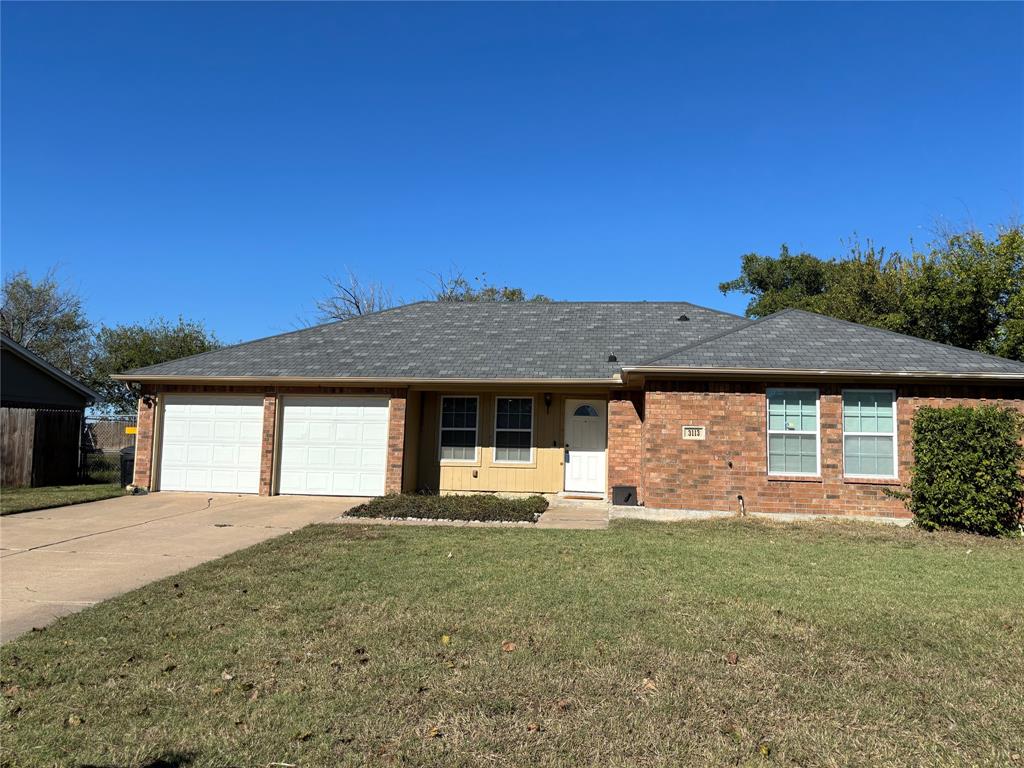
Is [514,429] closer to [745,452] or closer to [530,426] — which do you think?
[530,426]

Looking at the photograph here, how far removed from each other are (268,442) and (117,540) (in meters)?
5.26

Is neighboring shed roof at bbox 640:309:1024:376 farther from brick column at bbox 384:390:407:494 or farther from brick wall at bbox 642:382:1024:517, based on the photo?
brick column at bbox 384:390:407:494

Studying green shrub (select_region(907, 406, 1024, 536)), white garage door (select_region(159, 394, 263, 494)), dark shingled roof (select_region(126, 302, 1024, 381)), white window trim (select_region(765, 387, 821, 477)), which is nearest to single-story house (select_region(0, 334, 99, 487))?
dark shingled roof (select_region(126, 302, 1024, 381))

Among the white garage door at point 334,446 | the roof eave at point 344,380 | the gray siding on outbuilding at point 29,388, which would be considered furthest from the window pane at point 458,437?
the gray siding on outbuilding at point 29,388

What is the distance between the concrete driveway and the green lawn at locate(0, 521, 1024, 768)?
24.4 inches

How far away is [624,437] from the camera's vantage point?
45.4 feet

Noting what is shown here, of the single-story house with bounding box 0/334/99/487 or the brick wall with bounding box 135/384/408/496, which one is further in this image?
the single-story house with bounding box 0/334/99/487

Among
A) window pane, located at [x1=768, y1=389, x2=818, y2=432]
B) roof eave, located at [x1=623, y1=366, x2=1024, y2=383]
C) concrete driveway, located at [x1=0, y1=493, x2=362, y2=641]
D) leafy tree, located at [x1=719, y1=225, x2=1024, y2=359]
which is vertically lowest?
concrete driveway, located at [x1=0, y1=493, x2=362, y2=641]

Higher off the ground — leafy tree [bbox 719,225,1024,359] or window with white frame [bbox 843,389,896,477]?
leafy tree [bbox 719,225,1024,359]

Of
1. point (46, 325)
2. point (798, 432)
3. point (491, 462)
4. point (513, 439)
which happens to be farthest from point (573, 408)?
point (46, 325)

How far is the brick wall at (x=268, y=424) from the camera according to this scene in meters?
14.3

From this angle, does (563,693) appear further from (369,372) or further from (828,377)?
(369,372)

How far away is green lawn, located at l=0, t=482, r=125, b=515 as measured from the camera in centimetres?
1259

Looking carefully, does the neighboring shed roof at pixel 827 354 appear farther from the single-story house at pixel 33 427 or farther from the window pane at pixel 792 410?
the single-story house at pixel 33 427
